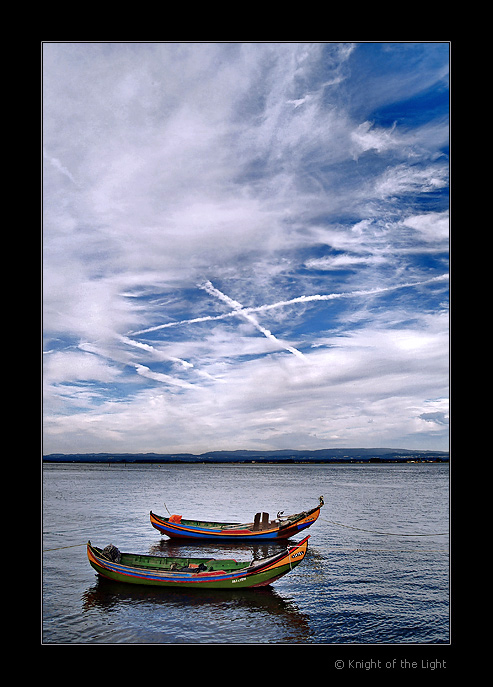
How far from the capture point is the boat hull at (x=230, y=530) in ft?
104

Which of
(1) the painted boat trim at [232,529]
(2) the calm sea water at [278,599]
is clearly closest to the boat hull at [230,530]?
(1) the painted boat trim at [232,529]

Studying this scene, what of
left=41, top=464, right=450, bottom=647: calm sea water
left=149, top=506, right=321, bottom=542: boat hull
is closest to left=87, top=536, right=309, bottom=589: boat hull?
left=41, top=464, right=450, bottom=647: calm sea water

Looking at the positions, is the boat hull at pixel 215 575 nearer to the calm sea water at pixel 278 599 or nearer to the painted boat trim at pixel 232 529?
the calm sea water at pixel 278 599

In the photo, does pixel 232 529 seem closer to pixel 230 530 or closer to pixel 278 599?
pixel 230 530

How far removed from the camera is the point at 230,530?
31875 mm

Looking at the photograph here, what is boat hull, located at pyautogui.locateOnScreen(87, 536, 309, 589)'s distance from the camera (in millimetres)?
19688

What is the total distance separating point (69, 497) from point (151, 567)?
53098 millimetres

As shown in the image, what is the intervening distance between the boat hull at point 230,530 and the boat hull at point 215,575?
37.2 feet

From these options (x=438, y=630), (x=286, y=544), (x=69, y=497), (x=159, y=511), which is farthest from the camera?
(x=69, y=497)

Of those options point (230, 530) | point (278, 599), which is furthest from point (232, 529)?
point (278, 599)

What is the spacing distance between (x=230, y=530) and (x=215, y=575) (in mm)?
12630
